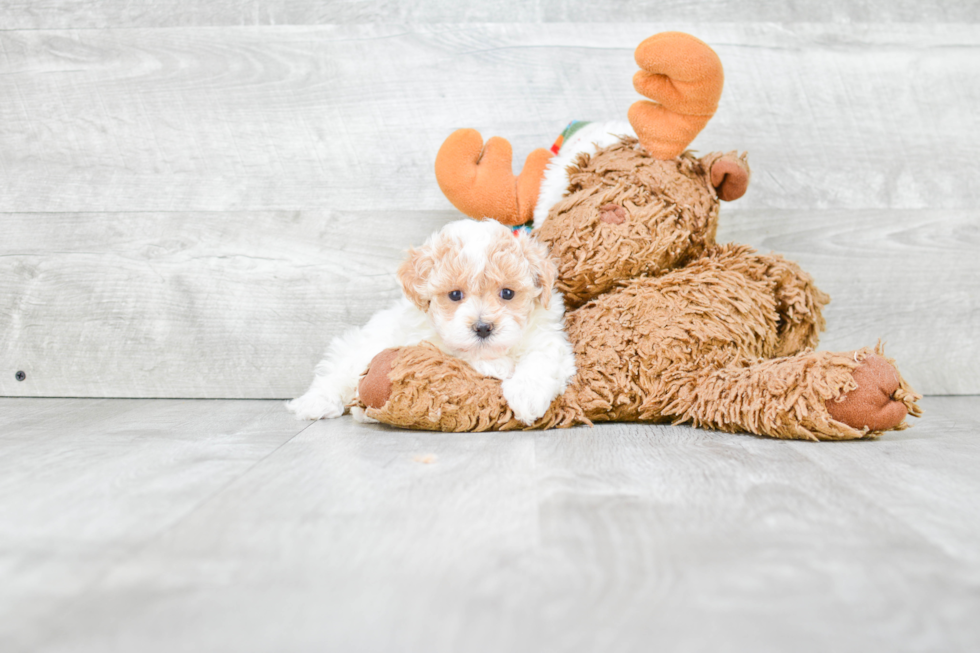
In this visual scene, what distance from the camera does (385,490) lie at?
0.87m

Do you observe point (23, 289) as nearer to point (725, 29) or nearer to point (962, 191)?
point (725, 29)

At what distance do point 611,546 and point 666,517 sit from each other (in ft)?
0.34

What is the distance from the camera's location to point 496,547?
0.68m

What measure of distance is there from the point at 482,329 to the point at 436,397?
14 centimetres

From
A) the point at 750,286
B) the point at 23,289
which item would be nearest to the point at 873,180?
the point at 750,286

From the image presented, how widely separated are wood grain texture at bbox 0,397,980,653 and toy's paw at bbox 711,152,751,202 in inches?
18.7

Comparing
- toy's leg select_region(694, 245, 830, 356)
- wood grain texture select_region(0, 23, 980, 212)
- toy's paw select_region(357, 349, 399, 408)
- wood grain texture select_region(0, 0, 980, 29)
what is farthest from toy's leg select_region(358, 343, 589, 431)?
wood grain texture select_region(0, 0, 980, 29)

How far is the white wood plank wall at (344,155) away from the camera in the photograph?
5.50 ft

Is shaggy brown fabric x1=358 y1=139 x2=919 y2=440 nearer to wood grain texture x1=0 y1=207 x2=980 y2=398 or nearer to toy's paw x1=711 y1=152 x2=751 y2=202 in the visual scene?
toy's paw x1=711 y1=152 x2=751 y2=202

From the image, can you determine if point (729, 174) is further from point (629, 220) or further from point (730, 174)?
point (629, 220)

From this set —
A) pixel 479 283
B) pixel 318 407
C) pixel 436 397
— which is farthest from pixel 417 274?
pixel 318 407

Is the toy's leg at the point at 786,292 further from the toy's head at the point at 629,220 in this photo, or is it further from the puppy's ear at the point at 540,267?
the puppy's ear at the point at 540,267

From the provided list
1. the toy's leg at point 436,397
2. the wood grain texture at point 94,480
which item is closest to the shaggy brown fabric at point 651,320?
the toy's leg at point 436,397

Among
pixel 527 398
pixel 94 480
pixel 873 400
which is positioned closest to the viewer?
pixel 94 480
